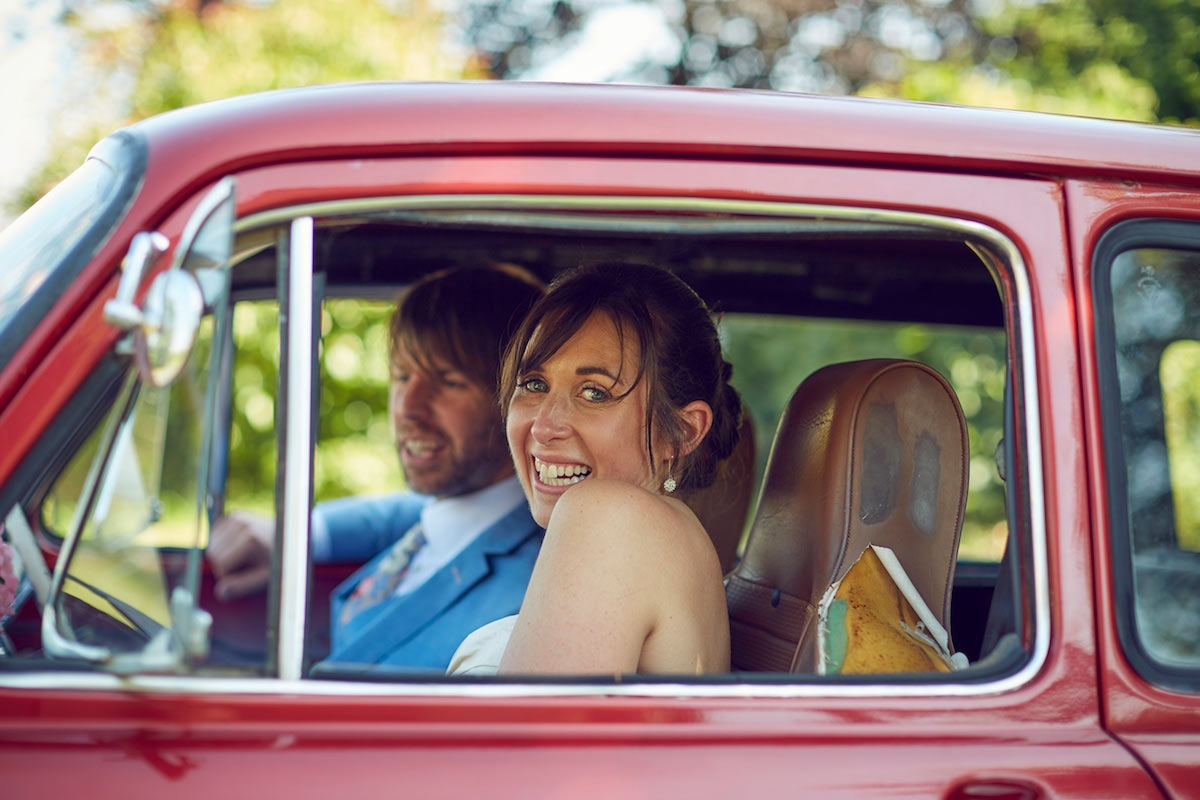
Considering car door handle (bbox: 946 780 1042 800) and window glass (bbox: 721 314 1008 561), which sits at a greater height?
window glass (bbox: 721 314 1008 561)

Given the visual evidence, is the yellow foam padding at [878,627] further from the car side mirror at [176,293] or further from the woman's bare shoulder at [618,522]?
the car side mirror at [176,293]

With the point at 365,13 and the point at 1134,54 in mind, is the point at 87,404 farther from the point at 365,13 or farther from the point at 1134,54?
the point at 1134,54

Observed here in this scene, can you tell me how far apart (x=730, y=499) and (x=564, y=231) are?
111cm

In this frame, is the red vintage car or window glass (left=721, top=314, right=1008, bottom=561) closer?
the red vintage car

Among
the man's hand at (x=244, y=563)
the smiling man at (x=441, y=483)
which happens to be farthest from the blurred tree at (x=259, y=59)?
the smiling man at (x=441, y=483)

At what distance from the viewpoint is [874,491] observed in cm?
186

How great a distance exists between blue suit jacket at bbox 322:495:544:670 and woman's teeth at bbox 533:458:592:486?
0.98ft

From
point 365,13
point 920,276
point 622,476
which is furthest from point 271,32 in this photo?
point 622,476

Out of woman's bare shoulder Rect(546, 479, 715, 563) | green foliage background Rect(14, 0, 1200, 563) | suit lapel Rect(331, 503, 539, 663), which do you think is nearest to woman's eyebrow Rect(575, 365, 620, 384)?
woman's bare shoulder Rect(546, 479, 715, 563)

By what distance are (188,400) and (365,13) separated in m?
6.96

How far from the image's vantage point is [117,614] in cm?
147

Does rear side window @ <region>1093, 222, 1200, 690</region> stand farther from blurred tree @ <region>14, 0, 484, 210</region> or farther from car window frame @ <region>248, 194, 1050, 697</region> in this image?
blurred tree @ <region>14, 0, 484, 210</region>

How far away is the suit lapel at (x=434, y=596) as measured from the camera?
7.76 feet

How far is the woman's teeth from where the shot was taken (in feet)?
6.68
